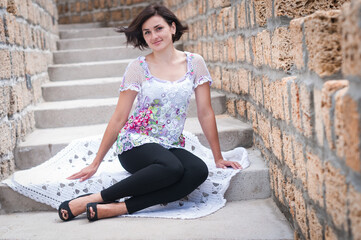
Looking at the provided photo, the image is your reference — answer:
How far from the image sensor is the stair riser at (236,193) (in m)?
2.31

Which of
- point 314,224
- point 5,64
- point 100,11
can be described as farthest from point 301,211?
point 100,11

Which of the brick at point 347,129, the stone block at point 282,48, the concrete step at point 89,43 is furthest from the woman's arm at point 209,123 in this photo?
the concrete step at point 89,43

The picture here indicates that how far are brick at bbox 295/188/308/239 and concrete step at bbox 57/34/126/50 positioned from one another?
3.52 metres

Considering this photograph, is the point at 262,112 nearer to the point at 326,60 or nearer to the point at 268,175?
the point at 268,175

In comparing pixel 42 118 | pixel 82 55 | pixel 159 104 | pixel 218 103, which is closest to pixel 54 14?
pixel 82 55

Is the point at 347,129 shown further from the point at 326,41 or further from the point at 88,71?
the point at 88,71

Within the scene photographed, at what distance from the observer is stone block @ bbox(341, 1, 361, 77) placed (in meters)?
0.98

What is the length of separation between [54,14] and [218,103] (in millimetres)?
2609

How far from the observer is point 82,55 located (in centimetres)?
446

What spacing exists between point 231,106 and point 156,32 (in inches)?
44.3

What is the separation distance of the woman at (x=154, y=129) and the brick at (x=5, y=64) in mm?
755

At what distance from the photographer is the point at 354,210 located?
110 cm

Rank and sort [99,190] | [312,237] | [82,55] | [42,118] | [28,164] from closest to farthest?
[312,237], [99,190], [28,164], [42,118], [82,55]

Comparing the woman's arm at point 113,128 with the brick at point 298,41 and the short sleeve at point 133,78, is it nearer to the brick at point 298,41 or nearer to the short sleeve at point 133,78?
the short sleeve at point 133,78
